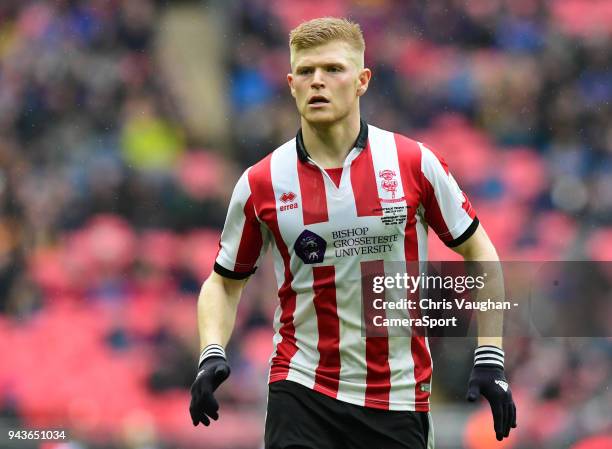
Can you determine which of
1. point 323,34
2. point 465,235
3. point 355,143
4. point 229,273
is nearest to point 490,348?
point 465,235

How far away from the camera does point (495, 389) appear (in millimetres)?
4367

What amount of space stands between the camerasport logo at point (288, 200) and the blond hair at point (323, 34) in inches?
18.4

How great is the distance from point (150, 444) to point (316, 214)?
3.18m

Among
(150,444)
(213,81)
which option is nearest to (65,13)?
(213,81)

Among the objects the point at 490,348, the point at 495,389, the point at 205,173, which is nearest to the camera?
the point at 495,389

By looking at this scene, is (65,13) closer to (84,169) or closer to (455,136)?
(84,169)

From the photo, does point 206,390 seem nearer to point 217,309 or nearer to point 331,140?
point 217,309

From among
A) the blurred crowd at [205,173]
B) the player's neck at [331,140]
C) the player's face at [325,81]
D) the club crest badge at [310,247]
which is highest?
the blurred crowd at [205,173]

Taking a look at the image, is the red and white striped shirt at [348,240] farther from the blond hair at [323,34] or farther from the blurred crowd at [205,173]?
the blurred crowd at [205,173]

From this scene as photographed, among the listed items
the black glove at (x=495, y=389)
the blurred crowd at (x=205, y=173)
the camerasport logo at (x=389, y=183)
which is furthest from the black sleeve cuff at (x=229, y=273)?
the blurred crowd at (x=205, y=173)

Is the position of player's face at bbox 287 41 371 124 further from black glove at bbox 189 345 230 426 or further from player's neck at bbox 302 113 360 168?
black glove at bbox 189 345 230 426

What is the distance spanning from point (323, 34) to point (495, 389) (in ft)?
4.14

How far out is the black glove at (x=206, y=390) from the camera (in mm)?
4368

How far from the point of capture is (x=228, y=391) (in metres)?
9.06
